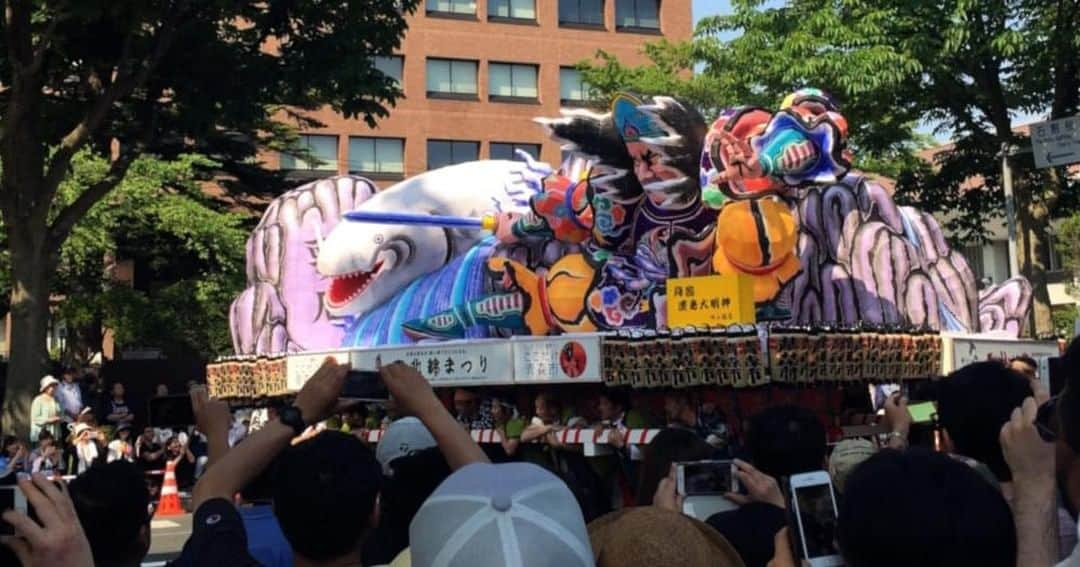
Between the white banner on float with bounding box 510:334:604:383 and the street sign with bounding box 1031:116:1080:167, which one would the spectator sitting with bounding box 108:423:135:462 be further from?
the street sign with bounding box 1031:116:1080:167

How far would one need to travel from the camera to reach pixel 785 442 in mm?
4074

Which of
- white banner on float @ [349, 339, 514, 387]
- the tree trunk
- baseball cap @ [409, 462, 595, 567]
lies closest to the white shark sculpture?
the tree trunk

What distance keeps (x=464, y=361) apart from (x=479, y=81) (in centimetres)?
3319

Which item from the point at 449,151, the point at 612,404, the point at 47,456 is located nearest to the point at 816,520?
the point at 612,404

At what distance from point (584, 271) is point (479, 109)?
30.8 m

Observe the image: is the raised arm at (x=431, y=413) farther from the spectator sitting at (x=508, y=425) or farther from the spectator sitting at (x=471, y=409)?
the spectator sitting at (x=471, y=409)

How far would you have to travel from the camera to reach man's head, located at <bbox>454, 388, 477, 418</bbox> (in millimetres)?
13680

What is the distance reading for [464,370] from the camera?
13195 mm

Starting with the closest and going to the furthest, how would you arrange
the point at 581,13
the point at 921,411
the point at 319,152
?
the point at 921,411 < the point at 319,152 < the point at 581,13

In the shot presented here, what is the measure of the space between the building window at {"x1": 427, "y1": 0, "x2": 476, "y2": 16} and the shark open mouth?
87.0 ft

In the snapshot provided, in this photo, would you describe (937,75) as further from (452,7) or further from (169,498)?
(452,7)

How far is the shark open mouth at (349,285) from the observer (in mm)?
18703

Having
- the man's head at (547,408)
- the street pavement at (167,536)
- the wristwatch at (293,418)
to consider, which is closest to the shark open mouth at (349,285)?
the street pavement at (167,536)

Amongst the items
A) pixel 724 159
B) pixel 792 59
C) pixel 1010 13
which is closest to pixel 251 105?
pixel 724 159
